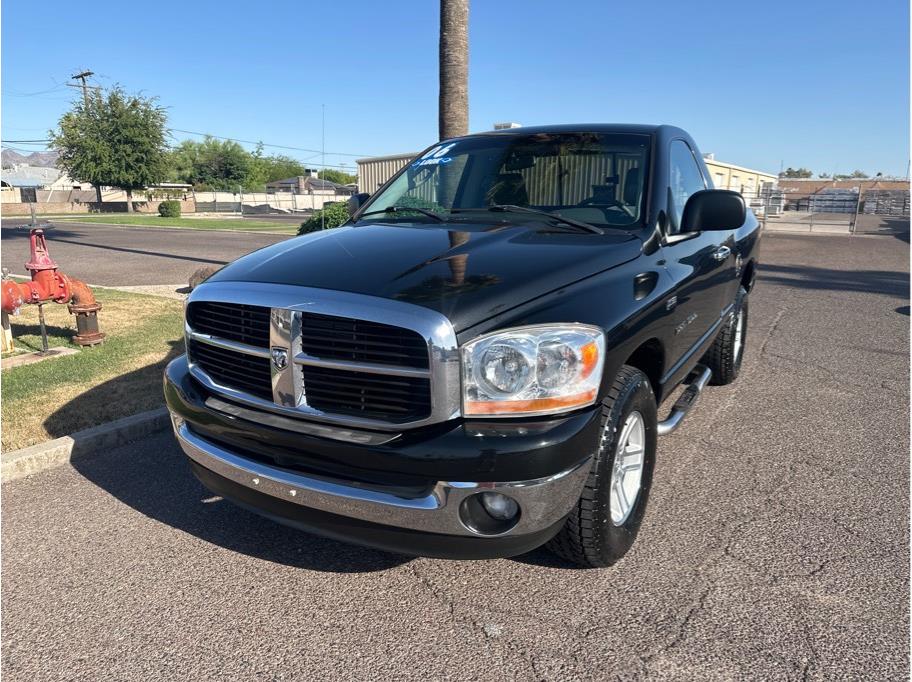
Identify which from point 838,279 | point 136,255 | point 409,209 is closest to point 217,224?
point 136,255

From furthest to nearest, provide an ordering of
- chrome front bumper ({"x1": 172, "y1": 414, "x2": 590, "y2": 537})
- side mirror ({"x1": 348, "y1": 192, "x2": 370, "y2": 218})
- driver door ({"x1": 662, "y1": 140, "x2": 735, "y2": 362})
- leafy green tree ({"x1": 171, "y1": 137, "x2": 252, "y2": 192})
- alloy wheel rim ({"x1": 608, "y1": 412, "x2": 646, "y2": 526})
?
leafy green tree ({"x1": 171, "y1": 137, "x2": 252, "y2": 192}) → side mirror ({"x1": 348, "y1": 192, "x2": 370, "y2": 218}) → driver door ({"x1": 662, "y1": 140, "x2": 735, "y2": 362}) → alloy wheel rim ({"x1": 608, "y1": 412, "x2": 646, "y2": 526}) → chrome front bumper ({"x1": 172, "y1": 414, "x2": 590, "y2": 537})

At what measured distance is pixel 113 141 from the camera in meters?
39.8

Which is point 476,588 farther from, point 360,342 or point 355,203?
point 355,203

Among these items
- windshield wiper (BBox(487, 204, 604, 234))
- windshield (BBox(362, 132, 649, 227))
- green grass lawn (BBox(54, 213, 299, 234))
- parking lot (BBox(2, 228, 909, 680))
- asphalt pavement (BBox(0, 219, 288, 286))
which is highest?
windshield (BBox(362, 132, 649, 227))

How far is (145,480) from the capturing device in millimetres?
3756

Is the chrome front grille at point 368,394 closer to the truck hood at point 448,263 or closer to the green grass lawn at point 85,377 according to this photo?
the truck hood at point 448,263

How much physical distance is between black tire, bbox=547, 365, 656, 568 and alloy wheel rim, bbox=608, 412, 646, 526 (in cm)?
3

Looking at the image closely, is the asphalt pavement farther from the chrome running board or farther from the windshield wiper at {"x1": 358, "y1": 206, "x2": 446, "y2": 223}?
the chrome running board

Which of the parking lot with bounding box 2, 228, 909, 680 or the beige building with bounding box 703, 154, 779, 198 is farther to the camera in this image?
the beige building with bounding box 703, 154, 779, 198

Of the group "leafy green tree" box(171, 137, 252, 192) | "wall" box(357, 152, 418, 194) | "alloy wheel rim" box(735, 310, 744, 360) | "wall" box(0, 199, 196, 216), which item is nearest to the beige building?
"wall" box(357, 152, 418, 194)

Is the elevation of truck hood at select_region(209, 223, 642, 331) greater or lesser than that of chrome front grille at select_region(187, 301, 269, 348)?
greater

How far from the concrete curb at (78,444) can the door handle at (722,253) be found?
3630mm

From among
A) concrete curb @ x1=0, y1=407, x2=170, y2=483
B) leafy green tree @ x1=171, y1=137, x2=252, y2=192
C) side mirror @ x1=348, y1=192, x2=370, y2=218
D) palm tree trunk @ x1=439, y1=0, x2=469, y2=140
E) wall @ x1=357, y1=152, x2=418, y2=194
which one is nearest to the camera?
concrete curb @ x1=0, y1=407, x2=170, y2=483

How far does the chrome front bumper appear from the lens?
7.22 feet
